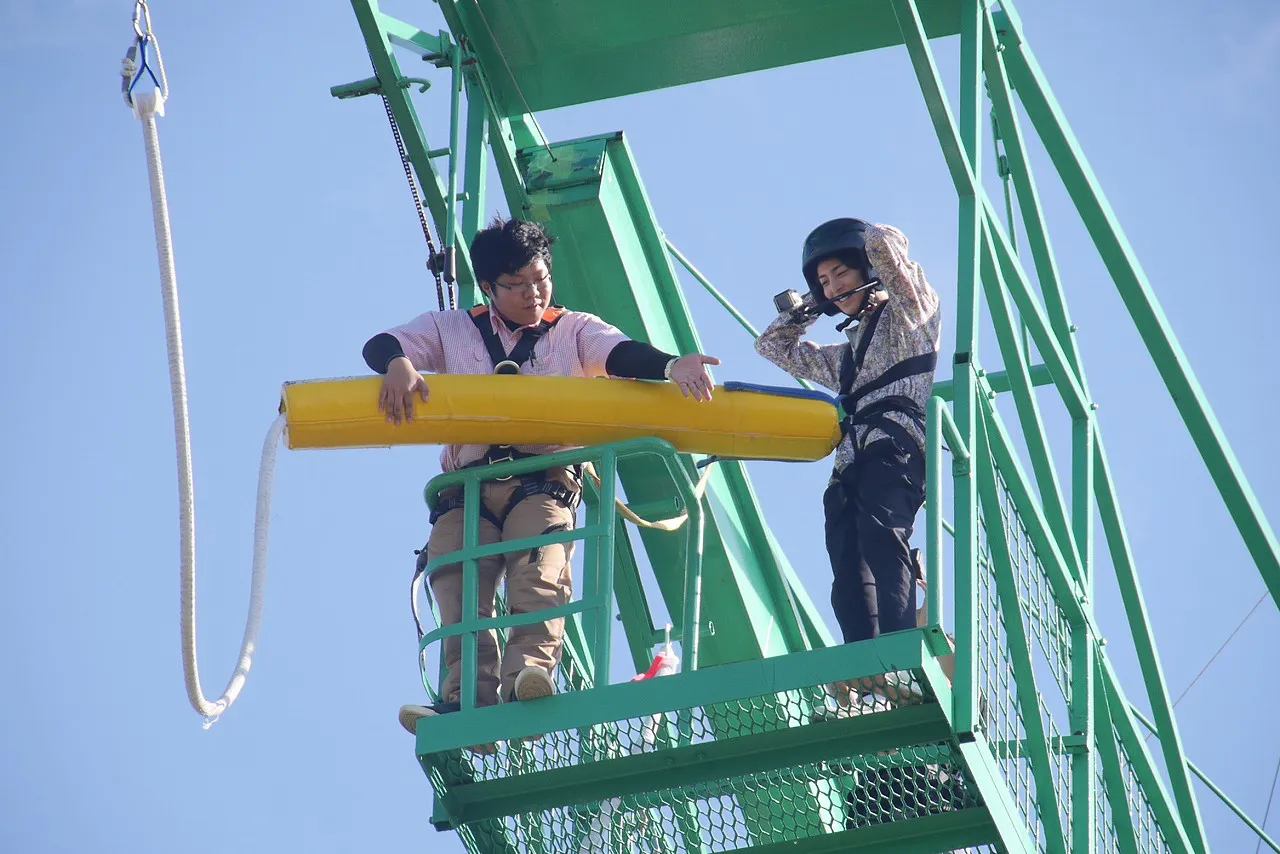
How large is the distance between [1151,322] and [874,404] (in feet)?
6.51

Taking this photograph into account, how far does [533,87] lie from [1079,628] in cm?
380

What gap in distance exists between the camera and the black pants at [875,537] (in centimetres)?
730

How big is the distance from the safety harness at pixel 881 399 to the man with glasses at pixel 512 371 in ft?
2.12

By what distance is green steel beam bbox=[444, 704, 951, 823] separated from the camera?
21.4ft

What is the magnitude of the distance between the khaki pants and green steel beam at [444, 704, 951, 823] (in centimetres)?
34

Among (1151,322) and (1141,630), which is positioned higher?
(1151,322)

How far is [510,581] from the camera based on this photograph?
720 cm

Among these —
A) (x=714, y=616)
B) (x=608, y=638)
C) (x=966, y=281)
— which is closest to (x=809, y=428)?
(x=966, y=281)

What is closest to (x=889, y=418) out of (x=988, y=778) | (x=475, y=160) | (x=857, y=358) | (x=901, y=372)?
(x=901, y=372)

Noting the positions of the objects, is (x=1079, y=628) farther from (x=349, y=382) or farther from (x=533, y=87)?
(x=533, y=87)

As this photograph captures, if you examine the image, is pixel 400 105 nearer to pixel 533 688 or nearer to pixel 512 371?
pixel 512 371

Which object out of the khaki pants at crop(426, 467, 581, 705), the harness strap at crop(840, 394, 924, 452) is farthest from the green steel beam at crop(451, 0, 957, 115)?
the khaki pants at crop(426, 467, 581, 705)

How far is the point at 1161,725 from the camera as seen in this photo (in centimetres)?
901

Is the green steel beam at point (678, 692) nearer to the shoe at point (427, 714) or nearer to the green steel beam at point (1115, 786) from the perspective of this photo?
the shoe at point (427, 714)
